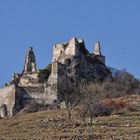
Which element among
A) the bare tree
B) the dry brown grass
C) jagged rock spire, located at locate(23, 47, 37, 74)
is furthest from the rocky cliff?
the dry brown grass

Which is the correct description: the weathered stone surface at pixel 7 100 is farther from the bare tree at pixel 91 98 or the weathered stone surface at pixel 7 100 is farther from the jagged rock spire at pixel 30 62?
the jagged rock spire at pixel 30 62

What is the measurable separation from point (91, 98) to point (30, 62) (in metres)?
29.6

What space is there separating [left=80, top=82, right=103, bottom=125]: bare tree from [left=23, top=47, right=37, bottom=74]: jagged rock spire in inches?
681

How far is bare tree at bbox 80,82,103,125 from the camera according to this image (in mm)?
67375

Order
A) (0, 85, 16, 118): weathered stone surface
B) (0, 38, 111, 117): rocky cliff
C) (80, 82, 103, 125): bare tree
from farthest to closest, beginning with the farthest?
1. (0, 38, 111, 117): rocky cliff
2. (0, 85, 16, 118): weathered stone surface
3. (80, 82, 103, 125): bare tree

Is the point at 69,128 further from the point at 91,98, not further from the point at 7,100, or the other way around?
the point at 7,100

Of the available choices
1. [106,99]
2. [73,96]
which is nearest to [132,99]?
[106,99]

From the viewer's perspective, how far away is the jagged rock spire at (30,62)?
325ft

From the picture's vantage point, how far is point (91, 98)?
235 feet

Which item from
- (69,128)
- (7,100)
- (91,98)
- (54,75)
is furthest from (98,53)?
(69,128)

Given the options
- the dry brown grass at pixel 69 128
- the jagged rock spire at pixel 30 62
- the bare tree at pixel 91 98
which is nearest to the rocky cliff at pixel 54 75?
the jagged rock spire at pixel 30 62

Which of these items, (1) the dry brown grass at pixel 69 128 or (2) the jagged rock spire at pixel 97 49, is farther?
(2) the jagged rock spire at pixel 97 49

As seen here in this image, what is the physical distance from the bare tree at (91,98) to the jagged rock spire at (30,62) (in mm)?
17291

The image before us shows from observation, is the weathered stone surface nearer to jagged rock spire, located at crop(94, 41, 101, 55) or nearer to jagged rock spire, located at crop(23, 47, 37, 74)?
jagged rock spire, located at crop(23, 47, 37, 74)
